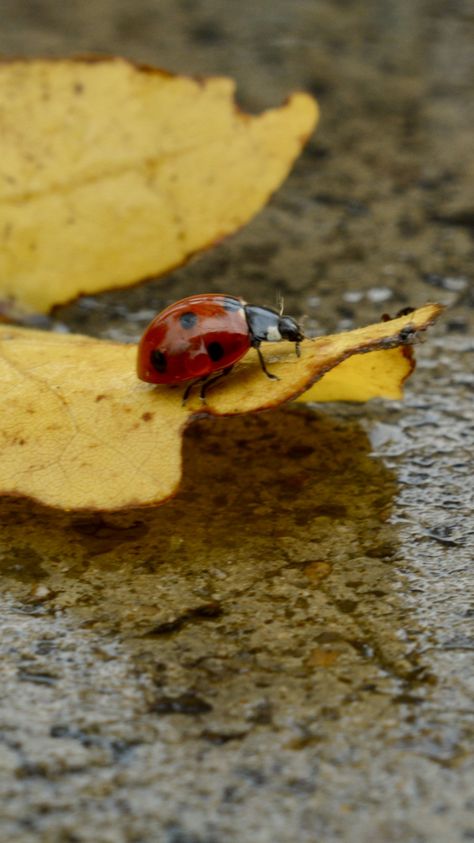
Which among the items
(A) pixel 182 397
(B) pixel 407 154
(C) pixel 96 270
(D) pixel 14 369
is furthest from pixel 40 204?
(B) pixel 407 154

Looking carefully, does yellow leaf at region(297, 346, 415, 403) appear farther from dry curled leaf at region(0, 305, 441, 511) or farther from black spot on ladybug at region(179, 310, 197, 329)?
black spot on ladybug at region(179, 310, 197, 329)

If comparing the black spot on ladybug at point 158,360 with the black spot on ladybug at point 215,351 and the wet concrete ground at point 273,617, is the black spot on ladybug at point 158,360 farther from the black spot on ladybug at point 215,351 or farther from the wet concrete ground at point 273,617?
the wet concrete ground at point 273,617

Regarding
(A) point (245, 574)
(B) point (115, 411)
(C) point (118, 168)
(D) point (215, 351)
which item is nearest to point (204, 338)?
(D) point (215, 351)

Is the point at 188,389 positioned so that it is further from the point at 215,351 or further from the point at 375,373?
the point at 375,373

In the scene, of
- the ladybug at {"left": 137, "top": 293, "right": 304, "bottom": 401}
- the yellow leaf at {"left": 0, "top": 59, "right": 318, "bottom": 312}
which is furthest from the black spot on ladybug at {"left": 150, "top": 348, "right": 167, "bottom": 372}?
the yellow leaf at {"left": 0, "top": 59, "right": 318, "bottom": 312}

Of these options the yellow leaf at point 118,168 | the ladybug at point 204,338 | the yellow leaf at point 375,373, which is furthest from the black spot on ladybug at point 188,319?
the yellow leaf at point 118,168
